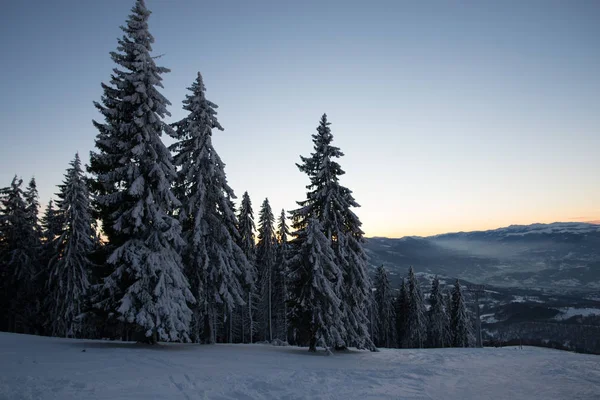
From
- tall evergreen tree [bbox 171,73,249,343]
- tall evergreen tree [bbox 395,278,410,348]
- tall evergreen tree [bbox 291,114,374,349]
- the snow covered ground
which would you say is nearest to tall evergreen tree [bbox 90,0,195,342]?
the snow covered ground

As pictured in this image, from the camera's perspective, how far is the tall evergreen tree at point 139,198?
1728 centimetres

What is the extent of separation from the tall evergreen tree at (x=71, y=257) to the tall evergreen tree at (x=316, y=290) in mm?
21714

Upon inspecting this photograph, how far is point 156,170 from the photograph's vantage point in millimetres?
18625

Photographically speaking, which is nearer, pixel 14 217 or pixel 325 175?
pixel 325 175

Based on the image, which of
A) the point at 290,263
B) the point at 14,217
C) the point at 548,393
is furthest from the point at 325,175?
the point at 14,217

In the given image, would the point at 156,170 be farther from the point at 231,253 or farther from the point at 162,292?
the point at 231,253

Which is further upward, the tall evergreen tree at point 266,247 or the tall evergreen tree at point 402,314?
the tall evergreen tree at point 266,247

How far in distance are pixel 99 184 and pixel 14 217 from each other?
2586 cm

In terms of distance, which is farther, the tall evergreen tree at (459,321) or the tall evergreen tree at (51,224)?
the tall evergreen tree at (459,321)

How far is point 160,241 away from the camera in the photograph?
18.9 meters

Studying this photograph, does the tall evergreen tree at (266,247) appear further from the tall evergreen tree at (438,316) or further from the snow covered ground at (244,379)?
the tall evergreen tree at (438,316)

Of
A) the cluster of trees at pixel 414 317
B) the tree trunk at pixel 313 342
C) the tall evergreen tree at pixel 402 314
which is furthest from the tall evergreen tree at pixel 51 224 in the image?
the tall evergreen tree at pixel 402 314

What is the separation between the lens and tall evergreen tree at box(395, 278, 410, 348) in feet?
220

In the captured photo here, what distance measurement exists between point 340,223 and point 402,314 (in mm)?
48139
